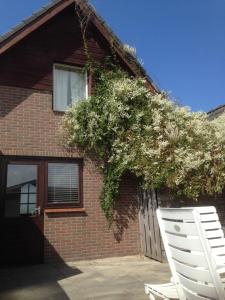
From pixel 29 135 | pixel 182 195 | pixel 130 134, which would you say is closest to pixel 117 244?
pixel 182 195

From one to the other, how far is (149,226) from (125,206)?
0.97m

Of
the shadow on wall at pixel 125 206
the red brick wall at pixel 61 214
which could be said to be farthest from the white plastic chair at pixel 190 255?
the shadow on wall at pixel 125 206

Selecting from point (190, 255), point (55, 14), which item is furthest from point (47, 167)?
point (190, 255)

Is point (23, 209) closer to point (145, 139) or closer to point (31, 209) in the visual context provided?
point (31, 209)

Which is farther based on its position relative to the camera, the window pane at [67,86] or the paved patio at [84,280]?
the window pane at [67,86]

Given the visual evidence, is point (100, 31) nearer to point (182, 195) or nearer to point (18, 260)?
point (182, 195)

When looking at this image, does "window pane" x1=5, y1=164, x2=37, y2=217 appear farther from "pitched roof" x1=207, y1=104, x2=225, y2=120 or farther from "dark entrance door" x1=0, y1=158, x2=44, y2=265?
"pitched roof" x1=207, y1=104, x2=225, y2=120

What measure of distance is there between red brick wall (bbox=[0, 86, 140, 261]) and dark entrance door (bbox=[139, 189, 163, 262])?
28 centimetres

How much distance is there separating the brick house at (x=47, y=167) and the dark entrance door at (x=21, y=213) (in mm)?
23

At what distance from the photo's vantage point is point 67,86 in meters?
10.5

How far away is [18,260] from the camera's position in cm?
860

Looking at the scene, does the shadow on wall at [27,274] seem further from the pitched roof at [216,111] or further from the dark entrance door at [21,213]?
the pitched roof at [216,111]

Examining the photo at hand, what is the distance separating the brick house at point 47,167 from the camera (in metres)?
8.87

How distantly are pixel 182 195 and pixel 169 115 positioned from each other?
2.34 meters
